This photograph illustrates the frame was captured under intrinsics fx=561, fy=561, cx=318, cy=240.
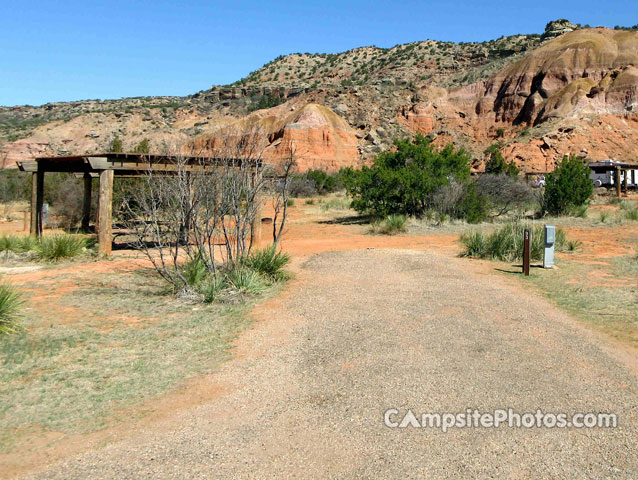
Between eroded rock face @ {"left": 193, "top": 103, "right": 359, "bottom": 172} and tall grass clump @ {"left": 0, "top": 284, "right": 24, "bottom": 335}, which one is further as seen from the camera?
eroded rock face @ {"left": 193, "top": 103, "right": 359, "bottom": 172}

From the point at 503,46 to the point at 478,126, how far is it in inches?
1028

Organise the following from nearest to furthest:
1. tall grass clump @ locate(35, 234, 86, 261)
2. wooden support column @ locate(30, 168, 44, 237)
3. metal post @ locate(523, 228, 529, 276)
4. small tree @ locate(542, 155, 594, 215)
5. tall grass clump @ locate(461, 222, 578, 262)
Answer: metal post @ locate(523, 228, 529, 276) → tall grass clump @ locate(35, 234, 86, 261) → tall grass clump @ locate(461, 222, 578, 262) → wooden support column @ locate(30, 168, 44, 237) → small tree @ locate(542, 155, 594, 215)

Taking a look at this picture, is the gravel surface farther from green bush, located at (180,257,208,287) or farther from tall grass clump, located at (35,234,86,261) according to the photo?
tall grass clump, located at (35,234,86,261)

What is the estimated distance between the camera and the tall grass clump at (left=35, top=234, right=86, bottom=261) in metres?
12.7

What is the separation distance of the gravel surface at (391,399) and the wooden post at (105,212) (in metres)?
6.67

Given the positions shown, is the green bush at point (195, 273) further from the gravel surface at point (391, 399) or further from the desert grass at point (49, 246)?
the desert grass at point (49, 246)

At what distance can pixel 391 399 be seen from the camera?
477cm

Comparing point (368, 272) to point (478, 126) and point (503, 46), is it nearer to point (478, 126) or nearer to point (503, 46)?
point (478, 126)

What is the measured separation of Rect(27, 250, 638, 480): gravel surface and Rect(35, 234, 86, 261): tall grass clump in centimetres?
674

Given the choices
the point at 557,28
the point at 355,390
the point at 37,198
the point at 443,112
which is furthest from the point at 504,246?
the point at 557,28

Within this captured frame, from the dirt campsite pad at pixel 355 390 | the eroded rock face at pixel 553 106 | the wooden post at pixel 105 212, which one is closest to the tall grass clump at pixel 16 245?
the wooden post at pixel 105 212

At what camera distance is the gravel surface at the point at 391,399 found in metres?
3.72

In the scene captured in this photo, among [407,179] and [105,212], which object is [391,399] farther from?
[407,179]

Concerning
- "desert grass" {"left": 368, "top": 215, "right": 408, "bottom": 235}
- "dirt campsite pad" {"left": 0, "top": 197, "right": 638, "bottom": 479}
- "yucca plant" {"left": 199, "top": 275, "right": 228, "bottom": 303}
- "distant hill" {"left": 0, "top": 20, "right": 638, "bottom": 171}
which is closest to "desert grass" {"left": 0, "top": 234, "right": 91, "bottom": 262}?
"dirt campsite pad" {"left": 0, "top": 197, "right": 638, "bottom": 479}
